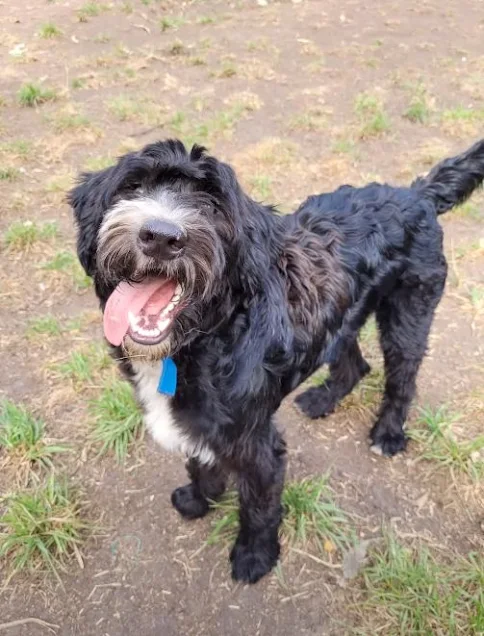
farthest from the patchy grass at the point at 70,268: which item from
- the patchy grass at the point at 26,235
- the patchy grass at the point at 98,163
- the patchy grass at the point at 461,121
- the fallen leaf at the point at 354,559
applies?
the patchy grass at the point at 461,121

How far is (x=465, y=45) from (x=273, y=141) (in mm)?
4440

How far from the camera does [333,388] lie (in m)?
3.48

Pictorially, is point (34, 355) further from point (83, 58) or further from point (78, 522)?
point (83, 58)

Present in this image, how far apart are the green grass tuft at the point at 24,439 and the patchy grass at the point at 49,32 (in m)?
6.82

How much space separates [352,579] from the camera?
2.68m

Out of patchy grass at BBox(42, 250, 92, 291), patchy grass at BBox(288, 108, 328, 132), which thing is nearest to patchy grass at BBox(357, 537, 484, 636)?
patchy grass at BBox(42, 250, 92, 291)

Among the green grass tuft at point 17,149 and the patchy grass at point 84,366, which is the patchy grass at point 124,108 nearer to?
the green grass tuft at point 17,149

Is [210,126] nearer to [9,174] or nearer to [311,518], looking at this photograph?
[9,174]

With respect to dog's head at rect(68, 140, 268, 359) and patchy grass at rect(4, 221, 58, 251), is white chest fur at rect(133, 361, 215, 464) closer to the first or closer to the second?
dog's head at rect(68, 140, 268, 359)

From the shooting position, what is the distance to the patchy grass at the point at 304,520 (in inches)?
111

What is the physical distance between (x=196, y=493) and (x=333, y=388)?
111 cm

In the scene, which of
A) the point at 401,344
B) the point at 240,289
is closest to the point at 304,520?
the point at 401,344

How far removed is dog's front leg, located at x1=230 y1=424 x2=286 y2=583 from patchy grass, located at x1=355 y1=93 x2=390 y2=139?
4607 millimetres

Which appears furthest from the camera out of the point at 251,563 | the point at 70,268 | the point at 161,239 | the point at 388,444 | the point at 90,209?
the point at 70,268
